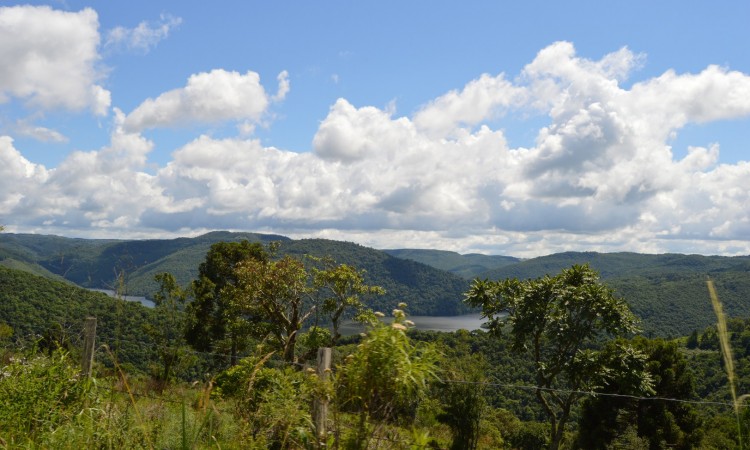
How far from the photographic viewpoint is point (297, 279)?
19250 millimetres

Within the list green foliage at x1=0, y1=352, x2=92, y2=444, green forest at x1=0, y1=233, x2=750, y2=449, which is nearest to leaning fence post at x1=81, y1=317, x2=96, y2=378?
green forest at x1=0, y1=233, x2=750, y2=449

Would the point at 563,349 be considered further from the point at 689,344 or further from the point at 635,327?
the point at 689,344

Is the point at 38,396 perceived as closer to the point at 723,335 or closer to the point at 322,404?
the point at 322,404

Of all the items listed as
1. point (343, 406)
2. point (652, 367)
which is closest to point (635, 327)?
point (652, 367)

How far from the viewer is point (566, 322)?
14398 millimetres

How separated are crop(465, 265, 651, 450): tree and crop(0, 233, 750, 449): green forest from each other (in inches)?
2.0

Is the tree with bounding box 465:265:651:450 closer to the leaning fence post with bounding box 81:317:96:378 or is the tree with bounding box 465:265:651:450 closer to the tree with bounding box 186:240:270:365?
the leaning fence post with bounding box 81:317:96:378

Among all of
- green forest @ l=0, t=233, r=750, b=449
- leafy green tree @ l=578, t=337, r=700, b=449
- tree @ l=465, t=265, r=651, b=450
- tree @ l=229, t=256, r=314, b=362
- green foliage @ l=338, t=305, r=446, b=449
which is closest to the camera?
green foliage @ l=338, t=305, r=446, b=449

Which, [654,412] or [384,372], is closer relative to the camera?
[384,372]

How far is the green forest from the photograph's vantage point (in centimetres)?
303

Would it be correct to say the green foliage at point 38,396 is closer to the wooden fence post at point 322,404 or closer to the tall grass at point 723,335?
the wooden fence post at point 322,404

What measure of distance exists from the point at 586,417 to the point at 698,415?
4518mm

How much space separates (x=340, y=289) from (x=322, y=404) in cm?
1572

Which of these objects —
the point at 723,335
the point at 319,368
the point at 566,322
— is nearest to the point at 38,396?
the point at 319,368
